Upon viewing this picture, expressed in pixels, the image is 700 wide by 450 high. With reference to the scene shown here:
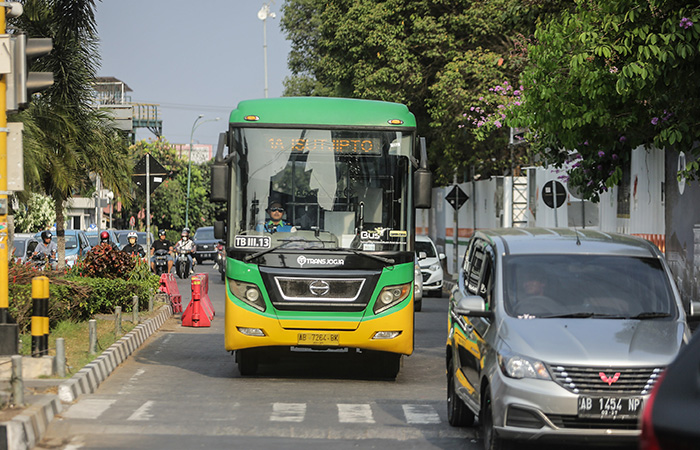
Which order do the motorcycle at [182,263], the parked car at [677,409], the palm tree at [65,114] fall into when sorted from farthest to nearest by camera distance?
the motorcycle at [182,263] → the palm tree at [65,114] → the parked car at [677,409]

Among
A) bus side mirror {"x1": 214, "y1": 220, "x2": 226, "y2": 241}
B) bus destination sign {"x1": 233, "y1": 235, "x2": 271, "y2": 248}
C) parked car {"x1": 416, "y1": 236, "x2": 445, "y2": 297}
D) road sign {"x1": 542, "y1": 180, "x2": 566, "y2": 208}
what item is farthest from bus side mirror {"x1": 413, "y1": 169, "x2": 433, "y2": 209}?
parked car {"x1": 416, "y1": 236, "x2": 445, "y2": 297}

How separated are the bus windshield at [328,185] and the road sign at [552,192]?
9.99 metres

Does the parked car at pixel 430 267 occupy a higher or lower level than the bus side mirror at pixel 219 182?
lower

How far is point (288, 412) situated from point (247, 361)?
2914mm

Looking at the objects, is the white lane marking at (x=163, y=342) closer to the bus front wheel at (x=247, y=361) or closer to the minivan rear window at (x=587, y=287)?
the bus front wheel at (x=247, y=361)

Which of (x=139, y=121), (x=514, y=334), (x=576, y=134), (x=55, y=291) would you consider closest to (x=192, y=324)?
(x=55, y=291)

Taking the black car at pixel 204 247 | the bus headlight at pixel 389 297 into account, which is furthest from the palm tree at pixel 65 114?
the black car at pixel 204 247

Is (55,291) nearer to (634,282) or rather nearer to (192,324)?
(192,324)

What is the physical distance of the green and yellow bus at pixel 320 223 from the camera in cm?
1261

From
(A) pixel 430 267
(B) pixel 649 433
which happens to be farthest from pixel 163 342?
(B) pixel 649 433

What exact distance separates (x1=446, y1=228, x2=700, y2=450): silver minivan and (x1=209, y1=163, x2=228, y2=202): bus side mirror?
3.57 m

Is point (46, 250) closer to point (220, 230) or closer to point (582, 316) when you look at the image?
point (220, 230)

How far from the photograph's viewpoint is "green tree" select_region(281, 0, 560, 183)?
33062 millimetres

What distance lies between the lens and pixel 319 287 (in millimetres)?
12633
